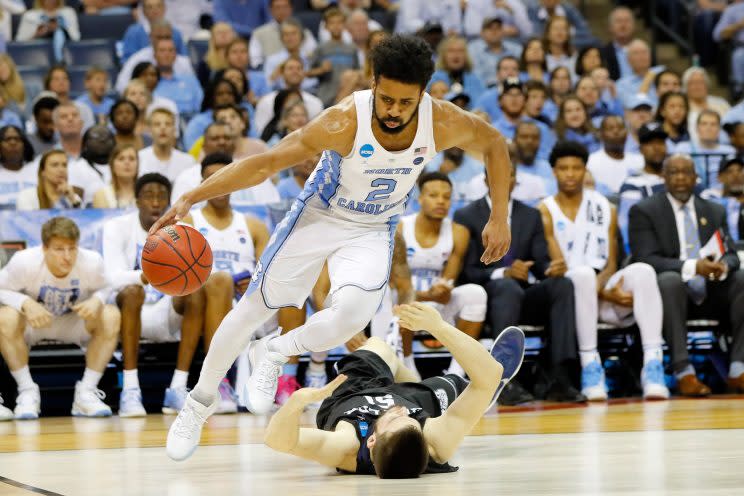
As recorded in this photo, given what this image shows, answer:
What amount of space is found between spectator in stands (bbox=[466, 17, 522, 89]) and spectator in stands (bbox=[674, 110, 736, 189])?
7.82 ft

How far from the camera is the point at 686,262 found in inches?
332

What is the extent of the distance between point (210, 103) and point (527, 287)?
3848 mm

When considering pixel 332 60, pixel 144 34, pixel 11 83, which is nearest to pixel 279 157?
pixel 11 83

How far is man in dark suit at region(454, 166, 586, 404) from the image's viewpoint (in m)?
8.24

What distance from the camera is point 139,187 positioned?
8.31 m

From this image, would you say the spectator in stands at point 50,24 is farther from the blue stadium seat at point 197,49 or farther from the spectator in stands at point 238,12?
the spectator in stands at point 238,12

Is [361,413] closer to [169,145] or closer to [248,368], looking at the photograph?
[248,368]

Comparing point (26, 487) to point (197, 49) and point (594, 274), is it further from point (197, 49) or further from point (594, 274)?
point (197, 49)

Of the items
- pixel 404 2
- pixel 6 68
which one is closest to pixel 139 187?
pixel 6 68

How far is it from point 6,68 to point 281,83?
8.43 feet

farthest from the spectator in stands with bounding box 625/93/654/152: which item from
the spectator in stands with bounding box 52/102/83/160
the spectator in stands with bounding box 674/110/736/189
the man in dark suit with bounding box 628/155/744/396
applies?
the spectator in stands with bounding box 52/102/83/160

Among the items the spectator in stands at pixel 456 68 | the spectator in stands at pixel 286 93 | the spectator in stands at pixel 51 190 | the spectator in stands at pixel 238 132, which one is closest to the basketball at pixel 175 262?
the spectator in stands at pixel 51 190

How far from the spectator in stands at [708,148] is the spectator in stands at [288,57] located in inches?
141

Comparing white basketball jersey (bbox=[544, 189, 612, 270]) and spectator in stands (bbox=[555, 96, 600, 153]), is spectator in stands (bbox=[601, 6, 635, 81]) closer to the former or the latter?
spectator in stands (bbox=[555, 96, 600, 153])
